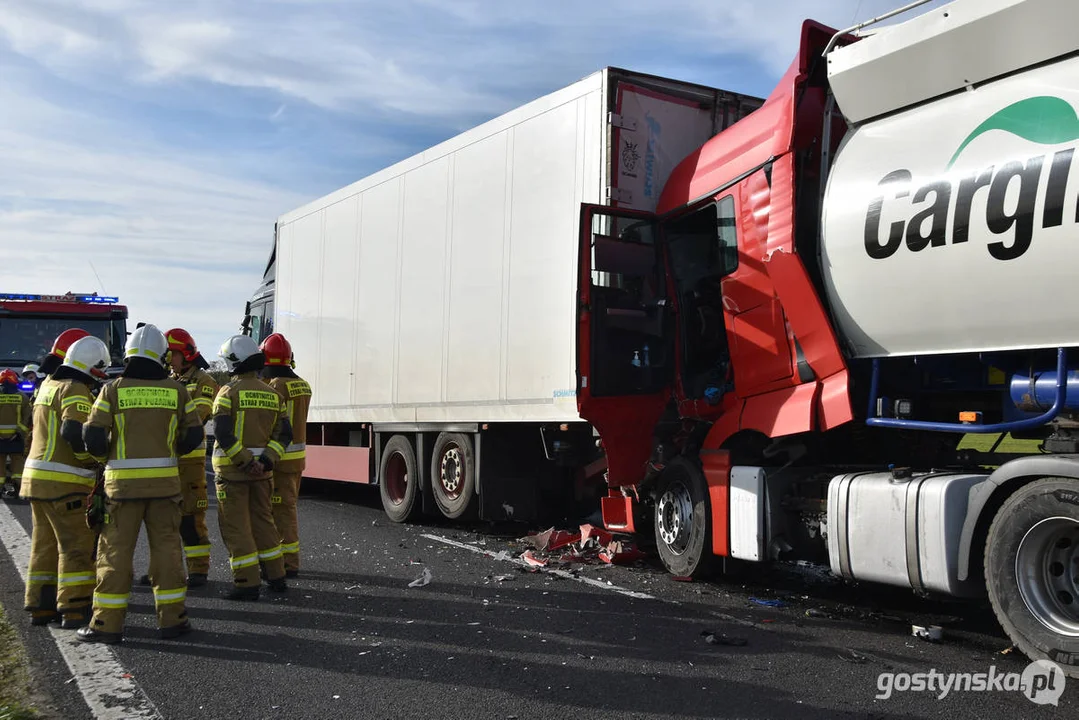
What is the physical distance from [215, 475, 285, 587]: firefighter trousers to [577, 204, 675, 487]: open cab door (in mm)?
2410

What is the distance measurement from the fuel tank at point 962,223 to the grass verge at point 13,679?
4613 mm

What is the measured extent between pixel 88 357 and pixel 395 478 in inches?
212

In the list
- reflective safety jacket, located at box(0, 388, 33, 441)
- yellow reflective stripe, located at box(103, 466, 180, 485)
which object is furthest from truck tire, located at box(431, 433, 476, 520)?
reflective safety jacket, located at box(0, 388, 33, 441)

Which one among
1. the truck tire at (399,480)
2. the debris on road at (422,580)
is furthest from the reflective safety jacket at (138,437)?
the truck tire at (399,480)

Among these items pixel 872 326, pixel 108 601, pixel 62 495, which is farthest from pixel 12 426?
pixel 872 326

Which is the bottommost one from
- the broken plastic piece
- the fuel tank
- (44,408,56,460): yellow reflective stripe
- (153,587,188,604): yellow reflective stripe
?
the broken plastic piece

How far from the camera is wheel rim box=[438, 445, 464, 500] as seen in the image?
9.74 meters

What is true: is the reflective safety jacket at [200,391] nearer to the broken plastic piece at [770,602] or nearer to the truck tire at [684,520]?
the truck tire at [684,520]

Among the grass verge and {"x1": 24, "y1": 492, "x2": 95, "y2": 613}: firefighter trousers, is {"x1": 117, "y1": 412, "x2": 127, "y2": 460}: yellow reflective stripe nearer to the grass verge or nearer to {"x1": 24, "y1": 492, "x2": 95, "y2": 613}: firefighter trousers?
{"x1": 24, "y1": 492, "x2": 95, "y2": 613}: firefighter trousers

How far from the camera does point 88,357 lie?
19.4ft

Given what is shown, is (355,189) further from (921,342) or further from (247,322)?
(921,342)

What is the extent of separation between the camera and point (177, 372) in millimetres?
7328

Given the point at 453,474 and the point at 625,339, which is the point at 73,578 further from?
the point at 453,474

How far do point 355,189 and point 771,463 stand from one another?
7.04 m
